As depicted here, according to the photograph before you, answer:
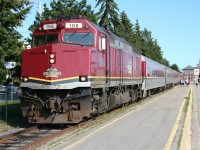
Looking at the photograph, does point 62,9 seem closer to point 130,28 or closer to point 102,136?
point 102,136

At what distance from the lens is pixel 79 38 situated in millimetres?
14844

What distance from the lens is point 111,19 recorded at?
163ft

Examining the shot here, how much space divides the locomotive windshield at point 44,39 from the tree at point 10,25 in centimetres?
101

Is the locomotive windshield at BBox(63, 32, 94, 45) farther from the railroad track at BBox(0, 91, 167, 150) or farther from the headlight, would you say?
the railroad track at BBox(0, 91, 167, 150)

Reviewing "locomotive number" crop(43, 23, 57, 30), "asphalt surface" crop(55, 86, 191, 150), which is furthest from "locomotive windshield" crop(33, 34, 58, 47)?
"asphalt surface" crop(55, 86, 191, 150)

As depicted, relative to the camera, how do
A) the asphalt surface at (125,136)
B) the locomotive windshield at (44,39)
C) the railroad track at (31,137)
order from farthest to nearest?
the locomotive windshield at (44,39) → the railroad track at (31,137) → the asphalt surface at (125,136)

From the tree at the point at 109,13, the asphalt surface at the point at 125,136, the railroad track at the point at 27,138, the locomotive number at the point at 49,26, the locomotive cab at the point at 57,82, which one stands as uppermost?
the tree at the point at 109,13

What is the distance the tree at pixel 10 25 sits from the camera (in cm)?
1353

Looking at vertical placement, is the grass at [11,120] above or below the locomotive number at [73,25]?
below

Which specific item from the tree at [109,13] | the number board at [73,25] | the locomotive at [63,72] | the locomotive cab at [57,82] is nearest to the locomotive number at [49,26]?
the locomotive at [63,72]

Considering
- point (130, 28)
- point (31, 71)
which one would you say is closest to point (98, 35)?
point (31, 71)

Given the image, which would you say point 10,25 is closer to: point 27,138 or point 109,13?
point 27,138

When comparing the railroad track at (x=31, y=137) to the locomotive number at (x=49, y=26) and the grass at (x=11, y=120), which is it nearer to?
the grass at (x=11, y=120)

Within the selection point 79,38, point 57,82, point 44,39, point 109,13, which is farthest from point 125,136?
point 109,13
